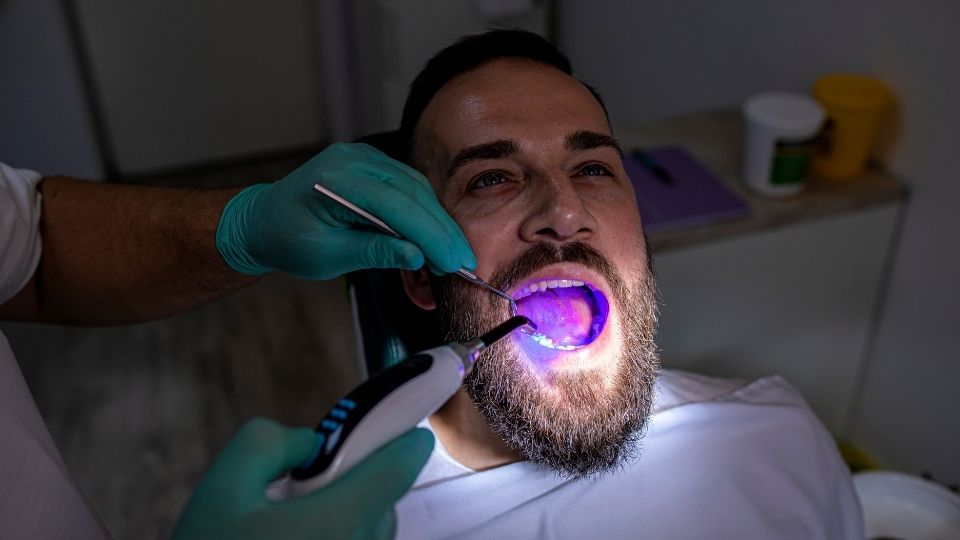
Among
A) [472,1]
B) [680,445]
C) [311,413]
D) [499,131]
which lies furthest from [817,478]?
[472,1]

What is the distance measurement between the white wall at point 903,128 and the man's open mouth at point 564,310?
111 cm

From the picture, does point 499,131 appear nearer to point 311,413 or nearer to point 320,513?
point 320,513

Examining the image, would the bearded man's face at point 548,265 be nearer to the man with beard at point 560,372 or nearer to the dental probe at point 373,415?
the man with beard at point 560,372

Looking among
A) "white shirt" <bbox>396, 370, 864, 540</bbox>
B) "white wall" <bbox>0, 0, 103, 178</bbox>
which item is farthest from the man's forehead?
"white wall" <bbox>0, 0, 103, 178</bbox>

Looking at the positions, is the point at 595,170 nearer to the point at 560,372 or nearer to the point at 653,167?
the point at 560,372

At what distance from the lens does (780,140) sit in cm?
191

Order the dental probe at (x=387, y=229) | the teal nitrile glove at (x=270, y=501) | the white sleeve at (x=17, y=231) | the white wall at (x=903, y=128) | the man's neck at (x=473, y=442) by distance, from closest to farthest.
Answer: the teal nitrile glove at (x=270, y=501), the dental probe at (x=387, y=229), the white sleeve at (x=17, y=231), the man's neck at (x=473, y=442), the white wall at (x=903, y=128)

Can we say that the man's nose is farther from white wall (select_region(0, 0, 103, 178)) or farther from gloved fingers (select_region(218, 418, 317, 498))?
white wall (select_region(0, 0, 103, 178))

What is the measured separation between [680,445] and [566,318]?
31 centimetres

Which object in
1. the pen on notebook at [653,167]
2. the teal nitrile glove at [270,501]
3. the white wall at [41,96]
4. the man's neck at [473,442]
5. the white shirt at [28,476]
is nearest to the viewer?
the teal nitrile glove at [270,501]

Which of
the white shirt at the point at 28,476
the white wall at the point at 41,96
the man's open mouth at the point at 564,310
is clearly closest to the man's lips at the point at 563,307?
the man's open mouth at the point at 564,310

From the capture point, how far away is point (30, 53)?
3250mm

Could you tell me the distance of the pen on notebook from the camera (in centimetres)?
204

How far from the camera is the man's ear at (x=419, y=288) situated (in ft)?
4.41
